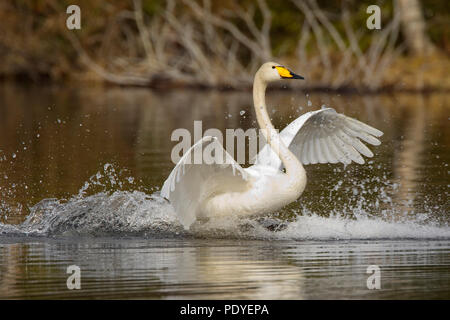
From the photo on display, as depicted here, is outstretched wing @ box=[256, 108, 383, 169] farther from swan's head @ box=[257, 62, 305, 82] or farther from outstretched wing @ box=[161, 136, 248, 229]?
outstretched wing @ box=[161, 136, 248, 229]

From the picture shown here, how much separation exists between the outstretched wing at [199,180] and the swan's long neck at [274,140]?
1.30ft

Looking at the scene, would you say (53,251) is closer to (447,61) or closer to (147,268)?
(147,268)

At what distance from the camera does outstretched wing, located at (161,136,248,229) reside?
303 inches

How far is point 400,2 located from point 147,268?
74.4ft

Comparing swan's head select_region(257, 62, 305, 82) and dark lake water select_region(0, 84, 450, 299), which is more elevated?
swan's head select_region(257, 62, 305, 82)

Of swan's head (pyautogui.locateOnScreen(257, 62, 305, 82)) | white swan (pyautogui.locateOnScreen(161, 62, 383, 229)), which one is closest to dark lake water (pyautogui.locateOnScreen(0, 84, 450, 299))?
white swan (pyautogui.locateOnScreen(161, 62, 383, 229))

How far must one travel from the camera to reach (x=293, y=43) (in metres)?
31.8

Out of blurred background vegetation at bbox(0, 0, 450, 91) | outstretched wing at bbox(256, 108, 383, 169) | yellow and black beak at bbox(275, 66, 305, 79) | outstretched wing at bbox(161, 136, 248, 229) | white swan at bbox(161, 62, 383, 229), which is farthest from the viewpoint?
blurred background vegetation at bbox(0, 0, 450, 91)

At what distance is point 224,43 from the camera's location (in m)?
33.2

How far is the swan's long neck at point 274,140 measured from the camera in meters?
8.23

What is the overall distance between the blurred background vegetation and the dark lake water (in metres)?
11.8

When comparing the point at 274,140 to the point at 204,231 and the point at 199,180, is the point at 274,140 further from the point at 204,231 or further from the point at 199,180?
the point at 204,231

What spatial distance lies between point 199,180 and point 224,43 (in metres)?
25.3

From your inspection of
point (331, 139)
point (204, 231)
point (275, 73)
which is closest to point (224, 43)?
point (331, 139)
